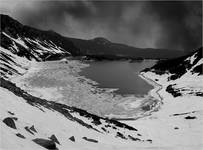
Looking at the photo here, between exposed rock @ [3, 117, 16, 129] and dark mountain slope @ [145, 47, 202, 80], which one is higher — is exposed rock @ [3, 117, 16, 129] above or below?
below

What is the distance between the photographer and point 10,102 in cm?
1920

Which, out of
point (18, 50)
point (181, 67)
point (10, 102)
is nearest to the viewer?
point (10, 102)

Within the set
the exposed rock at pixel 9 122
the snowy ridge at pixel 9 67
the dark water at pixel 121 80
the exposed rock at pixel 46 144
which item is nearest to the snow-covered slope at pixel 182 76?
the dark water at pixel 121 80

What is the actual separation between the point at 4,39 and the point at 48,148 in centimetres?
14721

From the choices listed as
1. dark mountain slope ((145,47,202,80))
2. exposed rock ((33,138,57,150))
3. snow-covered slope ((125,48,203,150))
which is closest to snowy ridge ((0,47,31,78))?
snow-covered slope ((125,48,203,150))

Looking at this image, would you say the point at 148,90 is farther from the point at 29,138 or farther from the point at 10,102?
the point at 29,138

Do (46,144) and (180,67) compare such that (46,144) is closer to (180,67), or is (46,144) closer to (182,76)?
(182,76)

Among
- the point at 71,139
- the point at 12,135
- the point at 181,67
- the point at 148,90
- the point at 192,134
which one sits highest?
the point at 181,67

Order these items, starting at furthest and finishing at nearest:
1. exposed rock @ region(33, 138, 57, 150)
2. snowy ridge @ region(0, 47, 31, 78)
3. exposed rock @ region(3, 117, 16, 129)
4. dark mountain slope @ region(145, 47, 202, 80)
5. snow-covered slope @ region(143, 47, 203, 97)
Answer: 1. snowy ridge @ region(0, 47, 31, 78)
2. dark mountain slope @ region(145, 47, 202, 80)
3. snow-covered slope @ region(143, 47, 203, 97)
4. exposed rock @ region(3, 117, 16, 129)
5. exposed rock @ region(33, 138, 57, 150)

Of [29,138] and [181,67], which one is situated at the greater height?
[181,67]

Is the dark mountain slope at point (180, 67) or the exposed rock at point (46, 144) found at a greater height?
the dark mountain slope at point (180, 67)

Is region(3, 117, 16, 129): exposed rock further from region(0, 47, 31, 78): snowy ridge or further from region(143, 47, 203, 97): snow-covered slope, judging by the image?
region(0, 47, 31, 78): snowy ridge

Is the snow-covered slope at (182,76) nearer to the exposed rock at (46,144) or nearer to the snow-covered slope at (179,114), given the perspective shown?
the snow-covered slope at (179,114)

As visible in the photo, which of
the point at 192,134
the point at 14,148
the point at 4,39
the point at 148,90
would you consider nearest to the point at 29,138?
the point at 14,148
